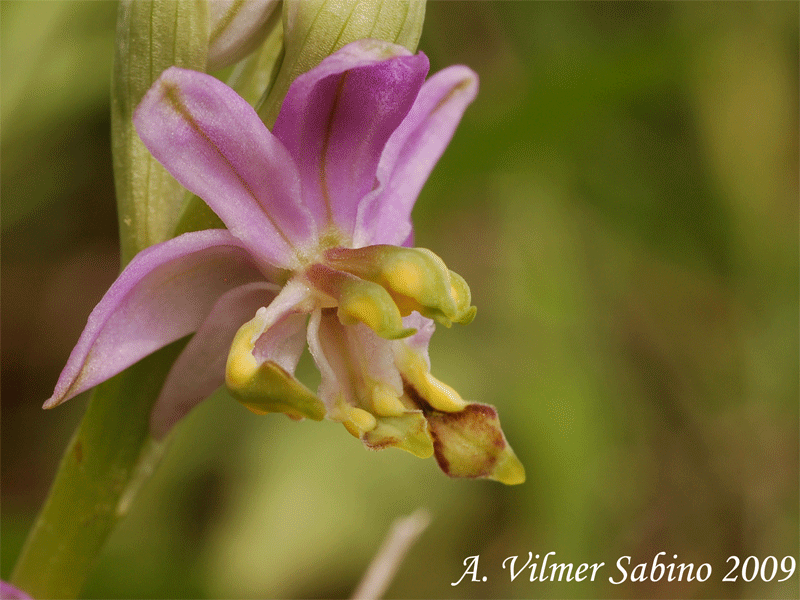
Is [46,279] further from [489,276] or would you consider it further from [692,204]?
[692,204]

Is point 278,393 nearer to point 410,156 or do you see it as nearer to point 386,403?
point 386,403

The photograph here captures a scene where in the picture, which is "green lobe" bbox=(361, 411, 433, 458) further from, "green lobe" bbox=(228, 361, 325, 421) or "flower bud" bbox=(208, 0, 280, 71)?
"flower bud" bbox=(208, 0, 280, 71)

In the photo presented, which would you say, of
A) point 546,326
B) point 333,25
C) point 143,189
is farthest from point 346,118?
point 546,326

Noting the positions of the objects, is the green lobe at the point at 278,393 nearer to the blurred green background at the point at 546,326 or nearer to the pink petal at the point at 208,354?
the pink petal at the point at 208,354

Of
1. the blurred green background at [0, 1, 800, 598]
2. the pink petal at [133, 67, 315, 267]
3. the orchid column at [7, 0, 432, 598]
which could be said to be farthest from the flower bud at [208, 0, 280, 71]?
the blurred green background at [0, 1, 800, 598]

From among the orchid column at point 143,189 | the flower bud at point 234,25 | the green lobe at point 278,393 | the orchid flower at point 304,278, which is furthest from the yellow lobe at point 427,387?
the flower bud at point 234,25

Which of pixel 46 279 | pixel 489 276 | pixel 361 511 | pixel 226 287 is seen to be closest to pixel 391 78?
pixel 226 287

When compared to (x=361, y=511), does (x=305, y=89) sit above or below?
below
